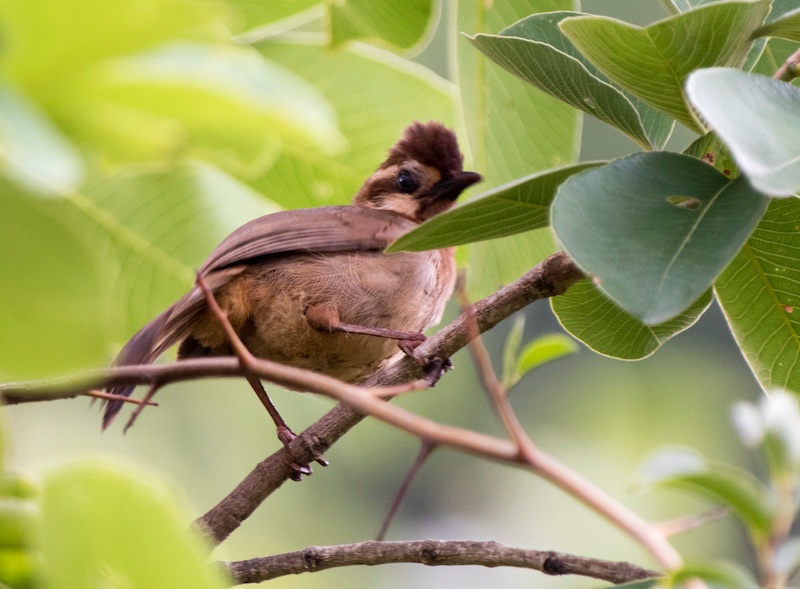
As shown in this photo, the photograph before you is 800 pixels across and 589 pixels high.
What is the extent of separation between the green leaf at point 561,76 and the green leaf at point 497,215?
259 millimetres

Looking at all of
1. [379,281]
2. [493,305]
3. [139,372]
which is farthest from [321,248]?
[139,372]

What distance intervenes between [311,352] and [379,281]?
35 centimetres

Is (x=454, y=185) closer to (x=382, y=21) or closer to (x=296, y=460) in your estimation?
(x=296, y=460)

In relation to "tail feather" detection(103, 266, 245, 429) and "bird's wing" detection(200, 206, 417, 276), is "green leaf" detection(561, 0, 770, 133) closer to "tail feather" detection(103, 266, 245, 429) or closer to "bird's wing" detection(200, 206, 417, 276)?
"tail feather" detection(103, 266, 245, 429)

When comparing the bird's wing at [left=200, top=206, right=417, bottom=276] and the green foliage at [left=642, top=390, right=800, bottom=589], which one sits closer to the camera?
the green foliage at [left=642, top=390, right=800, bottom=589]

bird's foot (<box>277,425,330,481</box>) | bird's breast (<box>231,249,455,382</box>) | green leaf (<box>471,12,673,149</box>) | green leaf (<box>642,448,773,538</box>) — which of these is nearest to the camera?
green leaf (<box>642,448,773,538</box>)

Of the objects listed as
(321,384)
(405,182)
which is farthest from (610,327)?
(405,182)

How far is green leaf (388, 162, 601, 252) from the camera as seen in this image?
1433mm

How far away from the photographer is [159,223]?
6.78 feet

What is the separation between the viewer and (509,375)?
147cm

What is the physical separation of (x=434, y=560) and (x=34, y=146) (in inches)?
69.1

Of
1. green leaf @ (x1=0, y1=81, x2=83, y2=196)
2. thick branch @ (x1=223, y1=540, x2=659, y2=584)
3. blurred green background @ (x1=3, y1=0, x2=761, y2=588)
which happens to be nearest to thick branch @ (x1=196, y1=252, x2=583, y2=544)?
thick branch @ (x1=223, y1=540, x2=659, y2=584)

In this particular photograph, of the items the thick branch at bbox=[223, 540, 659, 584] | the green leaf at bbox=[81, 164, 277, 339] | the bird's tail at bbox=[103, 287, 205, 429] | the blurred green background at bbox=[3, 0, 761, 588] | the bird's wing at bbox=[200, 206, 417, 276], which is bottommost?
the thick branch at bbox=[223, 540, 659, 584]

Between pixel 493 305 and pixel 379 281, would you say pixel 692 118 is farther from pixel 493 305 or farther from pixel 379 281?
pixel 379 281
